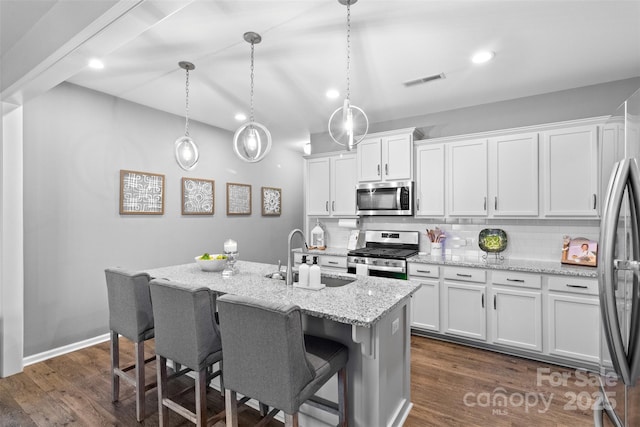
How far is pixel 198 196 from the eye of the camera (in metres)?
4.61

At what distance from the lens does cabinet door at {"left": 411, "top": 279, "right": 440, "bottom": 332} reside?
3.57m

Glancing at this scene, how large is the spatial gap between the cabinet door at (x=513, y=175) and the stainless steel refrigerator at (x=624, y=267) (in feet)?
6.86

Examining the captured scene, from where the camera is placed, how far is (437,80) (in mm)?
3236

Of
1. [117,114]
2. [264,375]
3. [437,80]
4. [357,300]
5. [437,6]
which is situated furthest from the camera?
[117,114]

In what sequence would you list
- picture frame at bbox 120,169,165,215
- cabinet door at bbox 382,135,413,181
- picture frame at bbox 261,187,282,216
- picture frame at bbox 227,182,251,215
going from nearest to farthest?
picture frame at bbox 120,169,165,215 < cabinet door at bbox 382,135,413,181 < picture frame at bbox 227,182,251,215 < picture frame at bbox 261,187,282,216

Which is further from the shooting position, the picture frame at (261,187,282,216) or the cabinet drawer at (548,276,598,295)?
the picture frame at (261,187,282,216)

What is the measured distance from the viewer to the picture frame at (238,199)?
5.15 meters

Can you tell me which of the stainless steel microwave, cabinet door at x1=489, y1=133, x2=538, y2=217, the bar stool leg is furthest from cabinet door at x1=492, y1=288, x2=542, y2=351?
the bar stool leg

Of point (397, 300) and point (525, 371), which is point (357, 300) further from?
point (525, 371)

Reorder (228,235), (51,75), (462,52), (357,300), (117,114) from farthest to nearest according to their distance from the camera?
(228,235) < (117,114) < (462,52) < (51,75) < (357,300)

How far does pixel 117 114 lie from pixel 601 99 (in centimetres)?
539

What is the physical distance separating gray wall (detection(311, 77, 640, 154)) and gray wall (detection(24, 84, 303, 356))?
10.4ft

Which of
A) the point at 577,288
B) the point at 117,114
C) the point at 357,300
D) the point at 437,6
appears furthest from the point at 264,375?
the point at 117,114

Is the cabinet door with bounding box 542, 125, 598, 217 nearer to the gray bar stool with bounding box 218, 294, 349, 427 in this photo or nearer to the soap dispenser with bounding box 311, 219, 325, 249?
the soap dispenser with bounding box 311, 219, 325, 249
